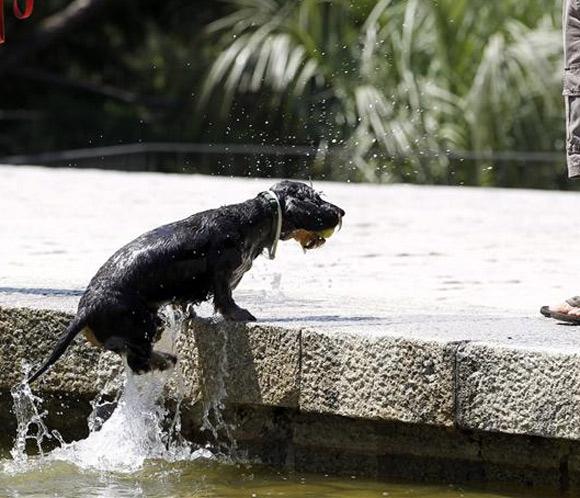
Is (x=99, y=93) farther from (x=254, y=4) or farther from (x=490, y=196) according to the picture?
(x=490, y=196)

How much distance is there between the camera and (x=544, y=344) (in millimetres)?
4570

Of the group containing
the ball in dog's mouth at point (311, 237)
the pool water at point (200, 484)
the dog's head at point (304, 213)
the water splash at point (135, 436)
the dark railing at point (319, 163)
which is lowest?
the pool water at point (200, 484)

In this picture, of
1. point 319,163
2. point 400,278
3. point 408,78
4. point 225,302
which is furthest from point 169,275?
point 408,78

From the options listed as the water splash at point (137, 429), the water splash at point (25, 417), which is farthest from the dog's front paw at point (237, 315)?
the water splash at point (25, 417)

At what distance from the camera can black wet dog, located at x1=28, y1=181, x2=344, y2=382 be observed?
486 centimetres

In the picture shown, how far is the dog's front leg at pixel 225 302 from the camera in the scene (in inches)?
195

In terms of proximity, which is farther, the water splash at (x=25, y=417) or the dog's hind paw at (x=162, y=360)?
the water splash at (x=25, y=417)

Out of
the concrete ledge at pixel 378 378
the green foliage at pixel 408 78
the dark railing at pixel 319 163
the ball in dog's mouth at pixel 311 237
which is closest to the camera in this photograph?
the concrete ledge at pixel 378 378

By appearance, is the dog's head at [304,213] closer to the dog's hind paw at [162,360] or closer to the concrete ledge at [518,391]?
the dog's hind paw at [162,360]

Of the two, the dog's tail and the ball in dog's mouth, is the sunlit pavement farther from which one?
the dog's tail

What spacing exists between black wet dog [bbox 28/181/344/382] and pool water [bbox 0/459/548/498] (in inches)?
14.6

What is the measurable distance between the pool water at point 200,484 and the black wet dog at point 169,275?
37 centimetres

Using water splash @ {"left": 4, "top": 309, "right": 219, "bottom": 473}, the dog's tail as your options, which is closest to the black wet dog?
the dog's tail

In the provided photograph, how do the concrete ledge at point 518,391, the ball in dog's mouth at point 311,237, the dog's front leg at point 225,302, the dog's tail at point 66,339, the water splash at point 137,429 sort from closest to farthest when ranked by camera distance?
1. the concrete ledge at point 518,391
2. the dog's tail at point 66,339
3. the dog's front leg at point 225,302
4. the water splash at point 137,429
5. the ball in dog's mouth at point 311,237
